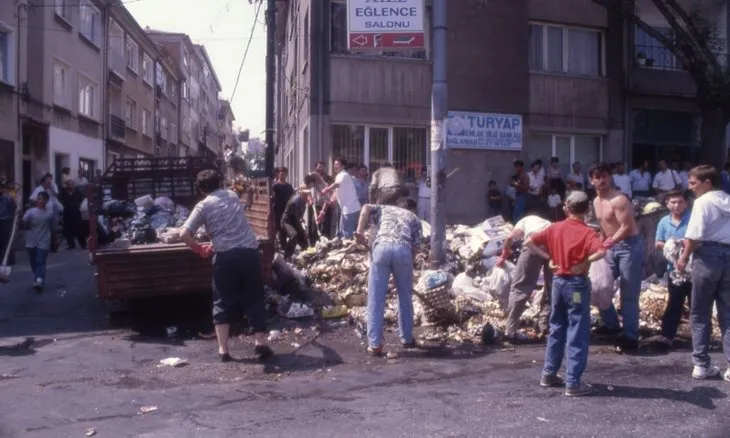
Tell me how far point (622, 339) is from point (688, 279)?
2.77 ft

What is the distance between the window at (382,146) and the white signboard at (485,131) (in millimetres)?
648

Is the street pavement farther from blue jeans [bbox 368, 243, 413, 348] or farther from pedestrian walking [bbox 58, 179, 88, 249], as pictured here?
pedestrian walking [bbox 58, 179, 88, 249]

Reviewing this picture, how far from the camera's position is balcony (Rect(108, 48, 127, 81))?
29.5 m

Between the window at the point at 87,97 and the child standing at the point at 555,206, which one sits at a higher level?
the window at the point at 87,97

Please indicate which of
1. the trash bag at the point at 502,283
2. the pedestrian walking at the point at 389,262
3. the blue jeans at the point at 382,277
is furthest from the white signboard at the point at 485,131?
the blue jeans at the point at 382,277

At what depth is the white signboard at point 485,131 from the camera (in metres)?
16.2

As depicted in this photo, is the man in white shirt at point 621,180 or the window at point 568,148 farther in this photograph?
the window at point 568,148

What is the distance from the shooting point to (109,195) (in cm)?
1116

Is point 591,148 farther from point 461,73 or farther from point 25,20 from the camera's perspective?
point 25,20

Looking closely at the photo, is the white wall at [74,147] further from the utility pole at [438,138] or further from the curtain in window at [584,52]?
the utility pole at [438,138]

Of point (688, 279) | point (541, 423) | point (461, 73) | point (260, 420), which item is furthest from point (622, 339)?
point (461, 73)

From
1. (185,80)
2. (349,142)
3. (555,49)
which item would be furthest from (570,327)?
(185,80)

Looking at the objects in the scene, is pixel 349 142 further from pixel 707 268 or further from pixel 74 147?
pixel 74 147

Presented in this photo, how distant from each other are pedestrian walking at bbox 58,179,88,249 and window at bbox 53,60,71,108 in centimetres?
763
